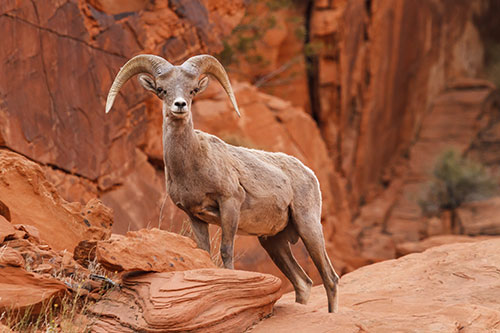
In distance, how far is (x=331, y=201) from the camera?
16.9 m

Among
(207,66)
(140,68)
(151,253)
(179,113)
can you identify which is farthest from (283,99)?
(151,253)

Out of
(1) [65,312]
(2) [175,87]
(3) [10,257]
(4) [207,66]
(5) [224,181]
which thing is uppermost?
(4) [207,66]

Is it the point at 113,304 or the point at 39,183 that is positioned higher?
the point at 39,183

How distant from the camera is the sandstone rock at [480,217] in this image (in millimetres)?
16094

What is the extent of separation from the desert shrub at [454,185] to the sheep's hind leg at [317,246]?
578 inches

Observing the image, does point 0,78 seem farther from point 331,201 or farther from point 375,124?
point 375,124

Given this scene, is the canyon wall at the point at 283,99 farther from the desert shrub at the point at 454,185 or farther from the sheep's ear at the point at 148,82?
the sheep's ear at the point at 148,82

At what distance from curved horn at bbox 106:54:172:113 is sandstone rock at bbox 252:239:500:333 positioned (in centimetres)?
216

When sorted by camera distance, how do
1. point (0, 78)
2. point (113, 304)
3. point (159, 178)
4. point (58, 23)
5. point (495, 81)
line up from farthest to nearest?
1. point (495, 81)
2. point (159, 178)
3. point (58, 23)
4. point (0, 78)
5. point (113, 304)

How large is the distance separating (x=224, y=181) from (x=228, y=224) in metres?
0.36

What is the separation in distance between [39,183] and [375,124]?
58.8ft

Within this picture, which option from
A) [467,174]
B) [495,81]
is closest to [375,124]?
[467,174]

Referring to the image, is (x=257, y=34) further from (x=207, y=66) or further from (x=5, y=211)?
(x=5, y=211)

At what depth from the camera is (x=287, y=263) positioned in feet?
20.9
